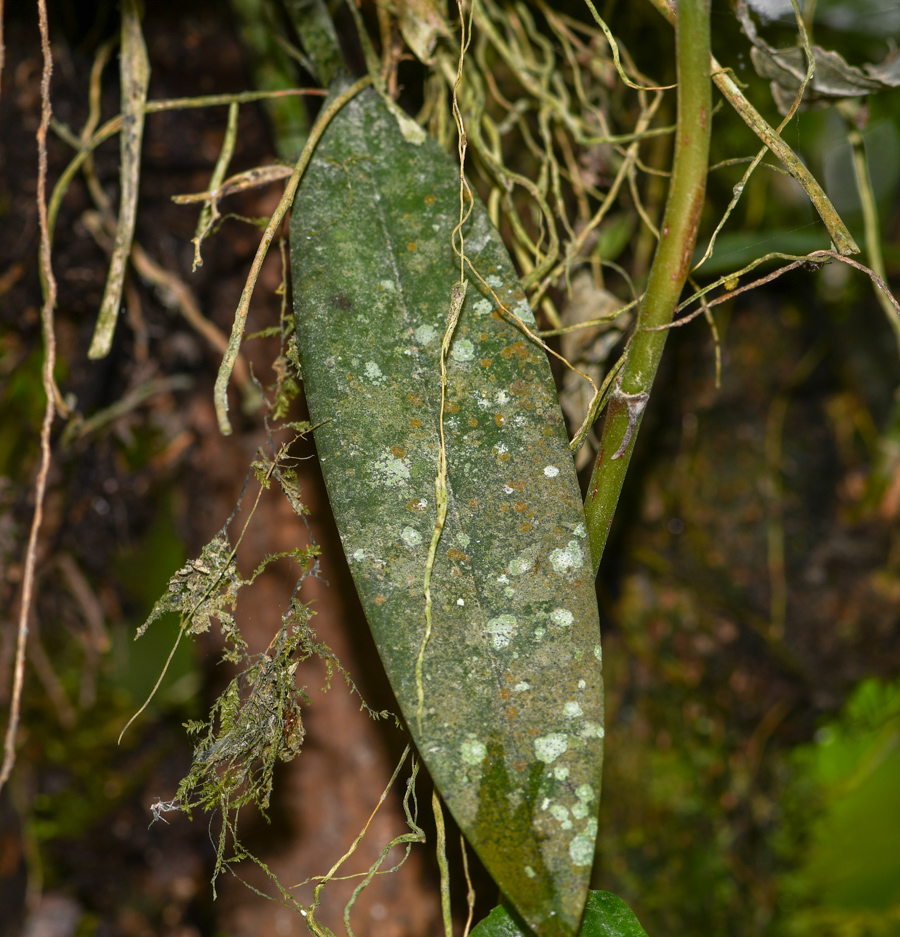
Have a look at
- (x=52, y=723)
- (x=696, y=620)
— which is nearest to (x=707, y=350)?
(x=696, y=620)

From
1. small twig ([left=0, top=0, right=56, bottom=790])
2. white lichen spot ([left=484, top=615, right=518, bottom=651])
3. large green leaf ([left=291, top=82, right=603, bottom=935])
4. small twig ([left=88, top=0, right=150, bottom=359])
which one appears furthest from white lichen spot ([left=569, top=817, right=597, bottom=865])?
small twig ([left=88, top=0, right=150, bottom=359])

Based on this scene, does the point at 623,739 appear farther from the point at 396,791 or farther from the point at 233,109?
the point at 233,109

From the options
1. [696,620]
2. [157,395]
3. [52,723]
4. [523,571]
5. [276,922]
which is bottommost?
[52,723]

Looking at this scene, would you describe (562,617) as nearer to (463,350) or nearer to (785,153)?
(463,350)

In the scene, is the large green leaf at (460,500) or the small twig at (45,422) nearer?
the large green leaf at (460,500)

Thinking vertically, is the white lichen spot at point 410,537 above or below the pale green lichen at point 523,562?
above

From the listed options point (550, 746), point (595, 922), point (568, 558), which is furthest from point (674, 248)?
point (595, 922)

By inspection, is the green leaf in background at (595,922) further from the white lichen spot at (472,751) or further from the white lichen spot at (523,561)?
the white lichen spot at (523,561)

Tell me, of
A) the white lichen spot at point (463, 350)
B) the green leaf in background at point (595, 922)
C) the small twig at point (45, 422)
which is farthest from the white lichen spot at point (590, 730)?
the small twig at point (45, 422)
